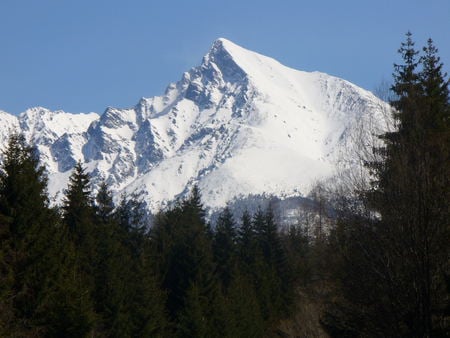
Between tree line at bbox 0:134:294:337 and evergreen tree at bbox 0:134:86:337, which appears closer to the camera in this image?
evergreen tree at bbox 0:134:86:337

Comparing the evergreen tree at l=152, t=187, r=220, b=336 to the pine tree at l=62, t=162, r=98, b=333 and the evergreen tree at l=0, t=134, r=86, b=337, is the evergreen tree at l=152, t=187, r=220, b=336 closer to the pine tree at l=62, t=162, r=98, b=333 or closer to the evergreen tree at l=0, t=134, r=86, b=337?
the pine tree at l=62, t=162, r=98, b=333

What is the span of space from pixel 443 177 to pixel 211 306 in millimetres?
33221

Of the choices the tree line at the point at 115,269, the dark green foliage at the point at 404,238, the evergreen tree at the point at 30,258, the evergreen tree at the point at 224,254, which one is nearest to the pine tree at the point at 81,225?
the tree line at the point at 115,269

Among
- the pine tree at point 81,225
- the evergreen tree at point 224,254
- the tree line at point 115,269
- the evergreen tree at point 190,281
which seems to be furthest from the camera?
the evergreen tree at point 224,254

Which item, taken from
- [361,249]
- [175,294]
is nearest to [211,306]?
[175,294]

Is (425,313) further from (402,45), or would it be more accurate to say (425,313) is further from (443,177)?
(402,45)

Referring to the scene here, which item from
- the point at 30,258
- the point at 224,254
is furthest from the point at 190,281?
the point at 30,258

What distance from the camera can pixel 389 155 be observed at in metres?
19.2

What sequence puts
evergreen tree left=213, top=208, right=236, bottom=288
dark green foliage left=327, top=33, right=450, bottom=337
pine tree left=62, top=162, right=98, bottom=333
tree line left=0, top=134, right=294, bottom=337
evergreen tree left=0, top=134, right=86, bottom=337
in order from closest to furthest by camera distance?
1. dark green foliage left=327, top=33, right=450, bottom=337
2. evergreen tree left=0, top=134, right=86, bottom=337
3. tree line left=0, top=134, right=294, bottom=337
4. pine tree left=62, top=162, right=98, bottom=333
5. evergreen tree left=213, top=208, right=236, bottom=288

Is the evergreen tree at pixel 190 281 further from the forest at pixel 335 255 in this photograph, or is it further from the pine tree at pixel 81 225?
the pine tree at pixel 81 225

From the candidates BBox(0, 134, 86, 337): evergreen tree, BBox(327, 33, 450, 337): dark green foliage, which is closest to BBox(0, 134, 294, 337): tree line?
BBox(0, 134, 86, 337): evergreen tree

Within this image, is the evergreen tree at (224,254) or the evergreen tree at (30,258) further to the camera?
the evergreen tree at (224,254)

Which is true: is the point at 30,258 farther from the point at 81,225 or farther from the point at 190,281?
the point at 190,281

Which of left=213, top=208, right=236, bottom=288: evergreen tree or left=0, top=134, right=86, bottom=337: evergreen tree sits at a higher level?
left=213, top=208, right=236, bottom=288: evergreen tree
